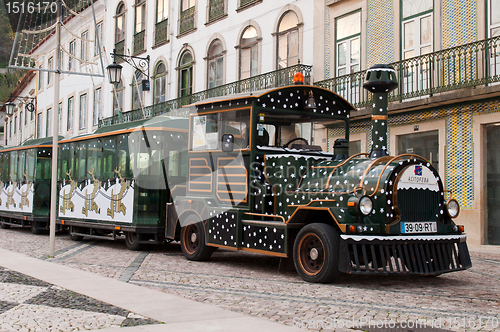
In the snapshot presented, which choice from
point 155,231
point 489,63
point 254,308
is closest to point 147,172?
point 155,231

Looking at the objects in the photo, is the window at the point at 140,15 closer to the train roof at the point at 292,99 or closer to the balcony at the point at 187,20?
the balcony at the point at 187,20

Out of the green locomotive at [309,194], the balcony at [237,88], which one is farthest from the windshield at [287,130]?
the balcony at [237,88]

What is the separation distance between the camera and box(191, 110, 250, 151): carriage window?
9.15 metres

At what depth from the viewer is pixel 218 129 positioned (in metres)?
9.75

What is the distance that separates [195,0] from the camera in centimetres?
2502

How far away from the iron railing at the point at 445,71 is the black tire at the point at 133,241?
765 centimetres

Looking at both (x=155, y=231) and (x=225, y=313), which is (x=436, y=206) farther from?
(x=155, y=231)

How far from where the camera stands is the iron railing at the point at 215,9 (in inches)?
913

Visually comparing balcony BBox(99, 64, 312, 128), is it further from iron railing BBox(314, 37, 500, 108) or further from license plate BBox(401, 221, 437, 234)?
license plate BBox(401, 221, 437, 234)

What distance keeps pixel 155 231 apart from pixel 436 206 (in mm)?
6185

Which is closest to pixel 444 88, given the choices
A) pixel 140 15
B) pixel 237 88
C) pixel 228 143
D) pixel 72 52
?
pixel 228 143

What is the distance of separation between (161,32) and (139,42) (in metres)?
2.37

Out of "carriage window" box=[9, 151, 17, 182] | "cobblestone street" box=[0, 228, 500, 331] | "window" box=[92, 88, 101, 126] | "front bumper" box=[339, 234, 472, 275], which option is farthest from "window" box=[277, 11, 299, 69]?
"window" box=[92, 88, 101, 126]

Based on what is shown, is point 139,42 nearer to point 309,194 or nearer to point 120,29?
point 120,29
